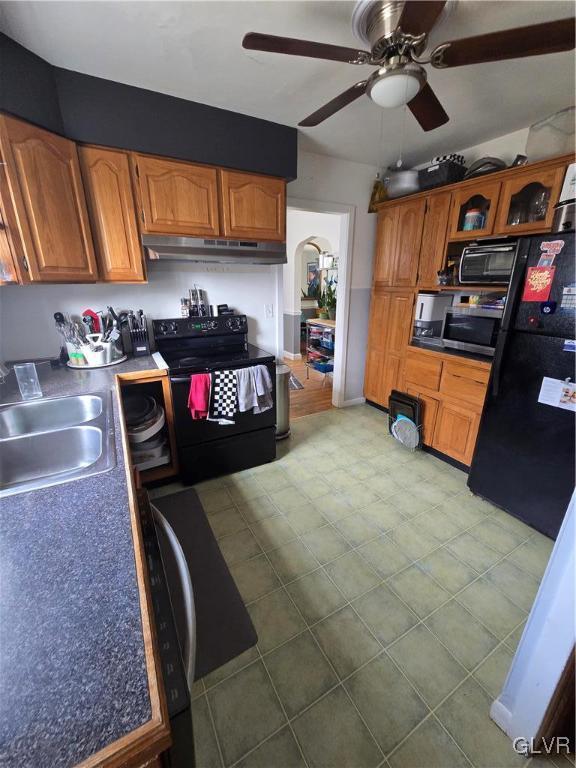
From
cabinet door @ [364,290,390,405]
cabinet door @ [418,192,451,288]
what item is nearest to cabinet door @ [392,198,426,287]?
cabinet door @ [418,192,451,288]

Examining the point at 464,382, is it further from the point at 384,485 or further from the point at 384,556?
the point at 384,556

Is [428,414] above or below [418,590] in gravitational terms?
above

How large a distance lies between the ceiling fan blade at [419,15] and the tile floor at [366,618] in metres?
2.27

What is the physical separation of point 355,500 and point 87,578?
182 centimetres

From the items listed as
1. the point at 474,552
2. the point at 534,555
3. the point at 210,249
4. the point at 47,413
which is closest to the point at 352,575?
the point at 474,552

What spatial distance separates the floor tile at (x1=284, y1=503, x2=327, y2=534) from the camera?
6.36ft

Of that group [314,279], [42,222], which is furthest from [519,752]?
[314,279]

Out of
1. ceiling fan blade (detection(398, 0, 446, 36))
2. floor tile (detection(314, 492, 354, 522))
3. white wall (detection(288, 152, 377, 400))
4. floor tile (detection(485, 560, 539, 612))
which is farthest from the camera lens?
white wall (detection(288, 152, 377, 400))

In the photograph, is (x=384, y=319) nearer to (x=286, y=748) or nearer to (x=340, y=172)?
(x=340, y=172)

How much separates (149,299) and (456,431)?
8.52 feet

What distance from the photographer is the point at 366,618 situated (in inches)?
56.1

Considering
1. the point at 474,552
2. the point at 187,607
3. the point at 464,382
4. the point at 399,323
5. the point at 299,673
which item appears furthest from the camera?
the point at 399,323

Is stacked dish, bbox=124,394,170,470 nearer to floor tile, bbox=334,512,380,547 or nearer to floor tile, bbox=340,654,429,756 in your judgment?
floor tile, bbox=334,512,380,547

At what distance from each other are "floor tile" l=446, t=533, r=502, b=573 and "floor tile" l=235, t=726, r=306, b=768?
1181 millimetres
